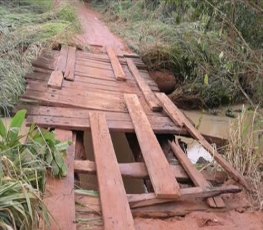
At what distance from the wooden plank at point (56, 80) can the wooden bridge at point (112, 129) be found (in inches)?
0.4

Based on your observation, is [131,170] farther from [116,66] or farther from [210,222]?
[116,66]

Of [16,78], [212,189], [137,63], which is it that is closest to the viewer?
[212,189]

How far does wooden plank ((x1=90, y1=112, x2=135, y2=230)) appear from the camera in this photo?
201 cm

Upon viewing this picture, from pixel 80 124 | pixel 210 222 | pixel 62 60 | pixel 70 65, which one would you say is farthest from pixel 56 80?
pixel 210 222

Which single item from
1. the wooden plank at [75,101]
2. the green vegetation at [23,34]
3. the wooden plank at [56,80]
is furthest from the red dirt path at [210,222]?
the green vegetation at [23,34]

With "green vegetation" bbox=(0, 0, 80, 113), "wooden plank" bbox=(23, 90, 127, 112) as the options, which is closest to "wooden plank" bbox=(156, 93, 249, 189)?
"wooden plank" bbox=(23, 90, 127, 112)

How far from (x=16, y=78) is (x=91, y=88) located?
110 centimetres

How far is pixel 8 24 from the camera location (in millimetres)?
6844

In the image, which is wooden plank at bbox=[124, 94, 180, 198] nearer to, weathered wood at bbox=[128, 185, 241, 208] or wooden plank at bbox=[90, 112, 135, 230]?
weathered wood at bbox=[128, 185, 241, 208]

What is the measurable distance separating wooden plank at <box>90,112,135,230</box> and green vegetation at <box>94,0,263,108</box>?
1.34 meters

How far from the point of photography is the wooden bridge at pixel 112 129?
87.7 inches

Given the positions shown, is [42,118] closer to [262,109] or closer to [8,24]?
[262,109]

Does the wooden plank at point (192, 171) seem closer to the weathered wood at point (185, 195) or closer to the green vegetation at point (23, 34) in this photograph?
the weathered wood at point (185, 195)

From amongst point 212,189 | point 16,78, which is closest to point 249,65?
point 212,189
